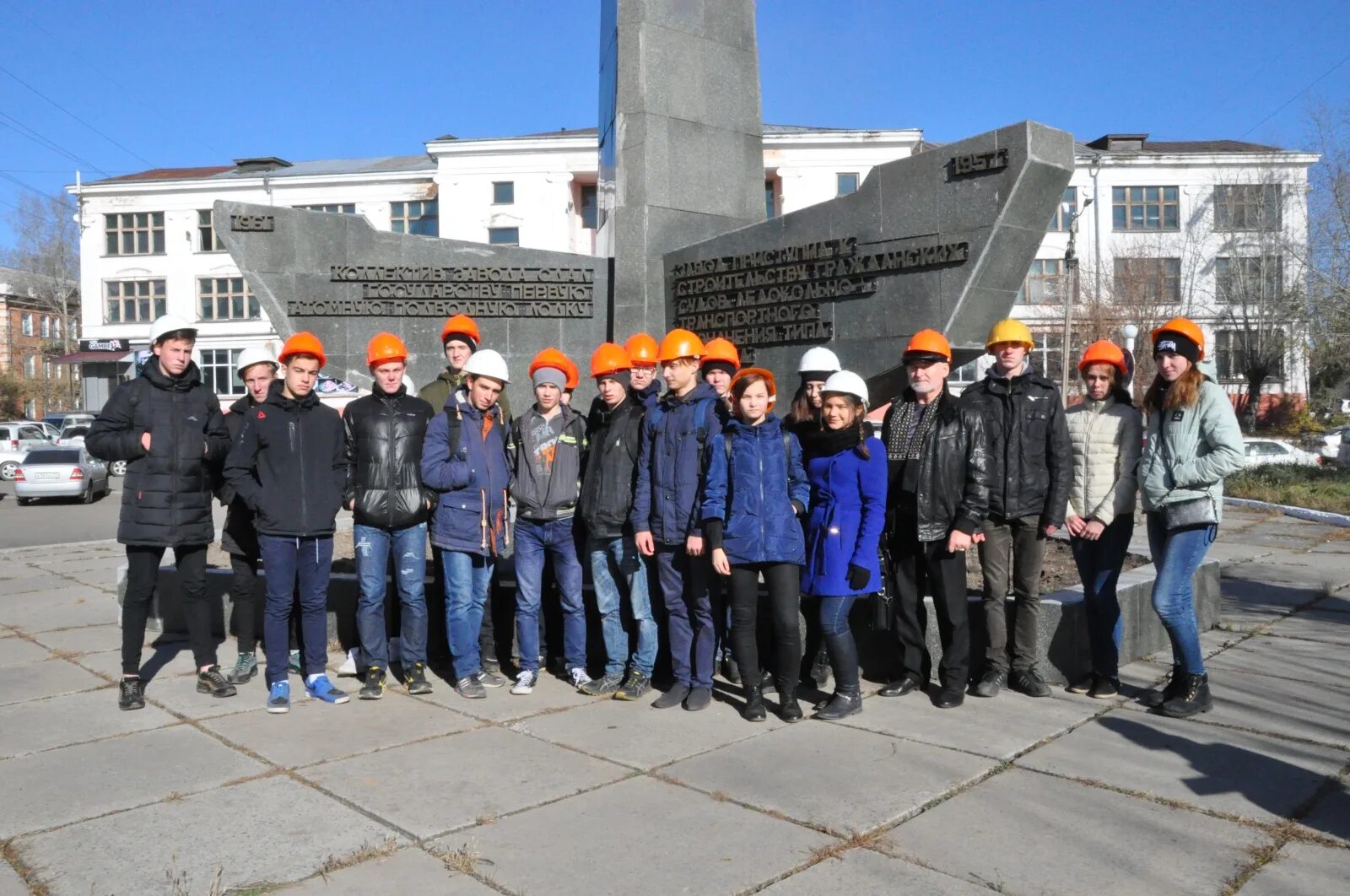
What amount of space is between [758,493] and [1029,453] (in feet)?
4.74

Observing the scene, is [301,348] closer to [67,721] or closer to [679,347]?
[679,347]

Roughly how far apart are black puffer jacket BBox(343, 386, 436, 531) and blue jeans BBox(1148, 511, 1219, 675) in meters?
3.73

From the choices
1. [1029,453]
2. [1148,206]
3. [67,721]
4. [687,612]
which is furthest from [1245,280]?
[67,721]

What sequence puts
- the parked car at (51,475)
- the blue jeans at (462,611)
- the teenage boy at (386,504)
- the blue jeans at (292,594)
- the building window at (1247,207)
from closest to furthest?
the blue jeans at (292,594) → the teenage boy at (386,504) → the blue jeans at (462,611) → the parked car at (51,475) → the building window at (1247,207)

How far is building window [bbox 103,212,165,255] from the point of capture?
47312 millimetres

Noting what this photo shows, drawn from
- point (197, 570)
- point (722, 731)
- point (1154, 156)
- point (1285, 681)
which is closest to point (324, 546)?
point (197, 570)

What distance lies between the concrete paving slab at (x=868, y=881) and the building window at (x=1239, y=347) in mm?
43692

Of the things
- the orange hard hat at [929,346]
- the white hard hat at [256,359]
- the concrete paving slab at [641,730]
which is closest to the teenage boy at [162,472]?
the white hard hat at [256,359]

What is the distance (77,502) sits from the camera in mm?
24812

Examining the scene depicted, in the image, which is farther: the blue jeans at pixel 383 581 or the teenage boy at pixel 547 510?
the teenage boy at pixel 547 510

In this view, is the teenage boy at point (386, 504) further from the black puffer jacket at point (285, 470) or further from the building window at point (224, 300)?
the building window at point (224, 300)

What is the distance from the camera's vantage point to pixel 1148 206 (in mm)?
44812

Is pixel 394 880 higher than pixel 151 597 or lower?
lower

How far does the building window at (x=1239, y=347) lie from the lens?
40906mm
